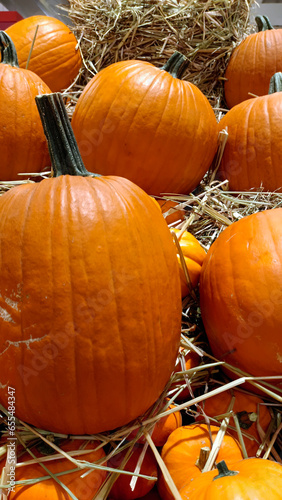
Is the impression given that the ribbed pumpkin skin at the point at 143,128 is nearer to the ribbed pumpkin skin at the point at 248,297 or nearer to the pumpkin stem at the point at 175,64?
the pumpkin stem at the point at 175,64

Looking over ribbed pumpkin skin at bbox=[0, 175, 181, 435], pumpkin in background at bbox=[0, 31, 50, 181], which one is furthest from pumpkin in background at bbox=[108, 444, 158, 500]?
pumpkin in background at bbox=[0, 31, 50, 181]

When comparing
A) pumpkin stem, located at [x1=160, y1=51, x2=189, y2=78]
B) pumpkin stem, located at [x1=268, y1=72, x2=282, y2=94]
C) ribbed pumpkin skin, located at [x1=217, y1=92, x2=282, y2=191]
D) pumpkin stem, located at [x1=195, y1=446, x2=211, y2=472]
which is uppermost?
pumpkin stem, located at [x1=160, y1=51, x2=189, y2=78]

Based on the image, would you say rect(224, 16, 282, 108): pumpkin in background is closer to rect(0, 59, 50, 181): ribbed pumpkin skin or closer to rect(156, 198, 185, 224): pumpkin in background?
rect(156, 198, 185, 224): pumpkin in background

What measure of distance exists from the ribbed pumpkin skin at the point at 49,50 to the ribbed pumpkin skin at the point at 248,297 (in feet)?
6.51

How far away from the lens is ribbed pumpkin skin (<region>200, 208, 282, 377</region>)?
132 centimetres

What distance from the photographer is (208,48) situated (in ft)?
9.97

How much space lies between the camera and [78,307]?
1.06m

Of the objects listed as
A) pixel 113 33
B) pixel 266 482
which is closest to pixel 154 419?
pixel 266 482

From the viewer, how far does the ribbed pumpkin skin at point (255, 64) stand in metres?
2.85

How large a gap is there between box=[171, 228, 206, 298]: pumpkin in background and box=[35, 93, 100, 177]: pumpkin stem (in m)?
0.52

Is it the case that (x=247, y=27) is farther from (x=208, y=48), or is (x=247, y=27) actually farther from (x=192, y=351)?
(x=192, y=351)

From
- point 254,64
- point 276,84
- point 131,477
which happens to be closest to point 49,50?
point 254,64

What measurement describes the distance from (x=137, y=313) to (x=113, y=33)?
2535 millimetres

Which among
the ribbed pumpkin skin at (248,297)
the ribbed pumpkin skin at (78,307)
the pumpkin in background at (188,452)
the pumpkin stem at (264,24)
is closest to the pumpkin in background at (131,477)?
the pumpkin in background at (188,452)
